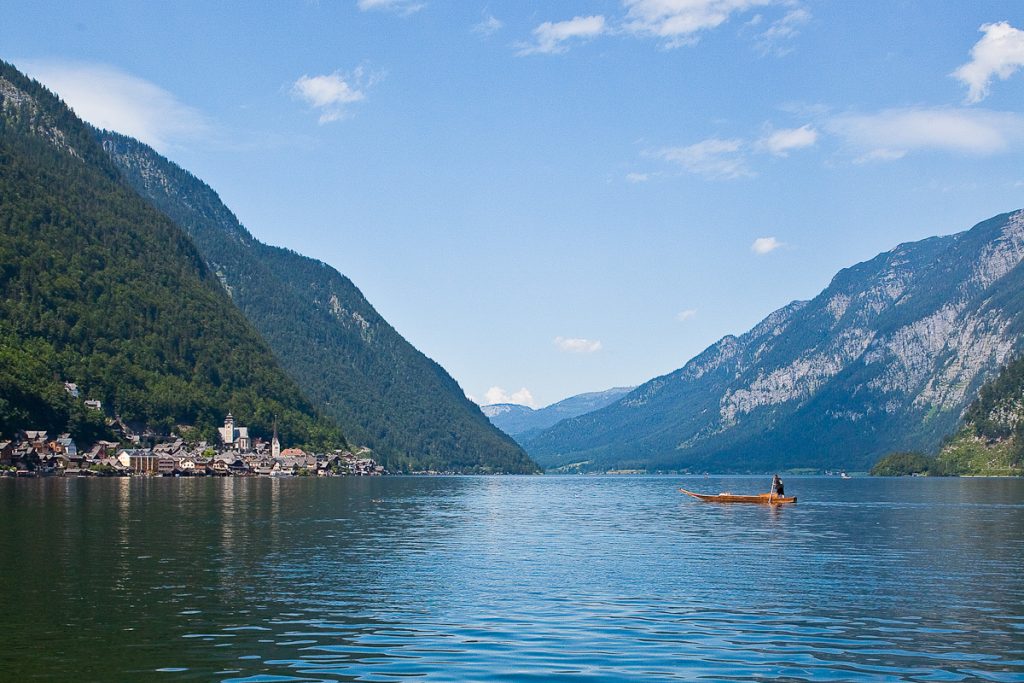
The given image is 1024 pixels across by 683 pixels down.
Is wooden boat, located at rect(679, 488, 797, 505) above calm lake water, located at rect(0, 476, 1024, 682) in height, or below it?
below

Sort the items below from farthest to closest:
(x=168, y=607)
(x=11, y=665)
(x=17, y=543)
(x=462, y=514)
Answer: (x=462, y=514)
(x=17, y=543)
(x=168, y=607)
(x=11, y=665)

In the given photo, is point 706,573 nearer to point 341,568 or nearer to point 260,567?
point 341,568

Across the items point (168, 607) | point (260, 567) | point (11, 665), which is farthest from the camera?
point (260, 567)

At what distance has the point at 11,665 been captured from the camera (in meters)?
32.2

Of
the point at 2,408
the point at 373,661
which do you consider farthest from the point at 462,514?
the point at 2,408

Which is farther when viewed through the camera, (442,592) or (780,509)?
(780,509)

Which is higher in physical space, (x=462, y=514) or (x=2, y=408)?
(x=2, y=408)

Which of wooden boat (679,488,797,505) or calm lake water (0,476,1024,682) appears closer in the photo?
calm lake water (0,476,1024,682)

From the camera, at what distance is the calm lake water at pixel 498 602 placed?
3378cm

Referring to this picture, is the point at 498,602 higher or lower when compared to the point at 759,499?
higher

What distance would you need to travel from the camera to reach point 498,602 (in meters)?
47.3

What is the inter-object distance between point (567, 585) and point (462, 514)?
67.9 metres

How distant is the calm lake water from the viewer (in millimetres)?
33781

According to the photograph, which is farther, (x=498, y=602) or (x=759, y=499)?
(x=759, y=499)
